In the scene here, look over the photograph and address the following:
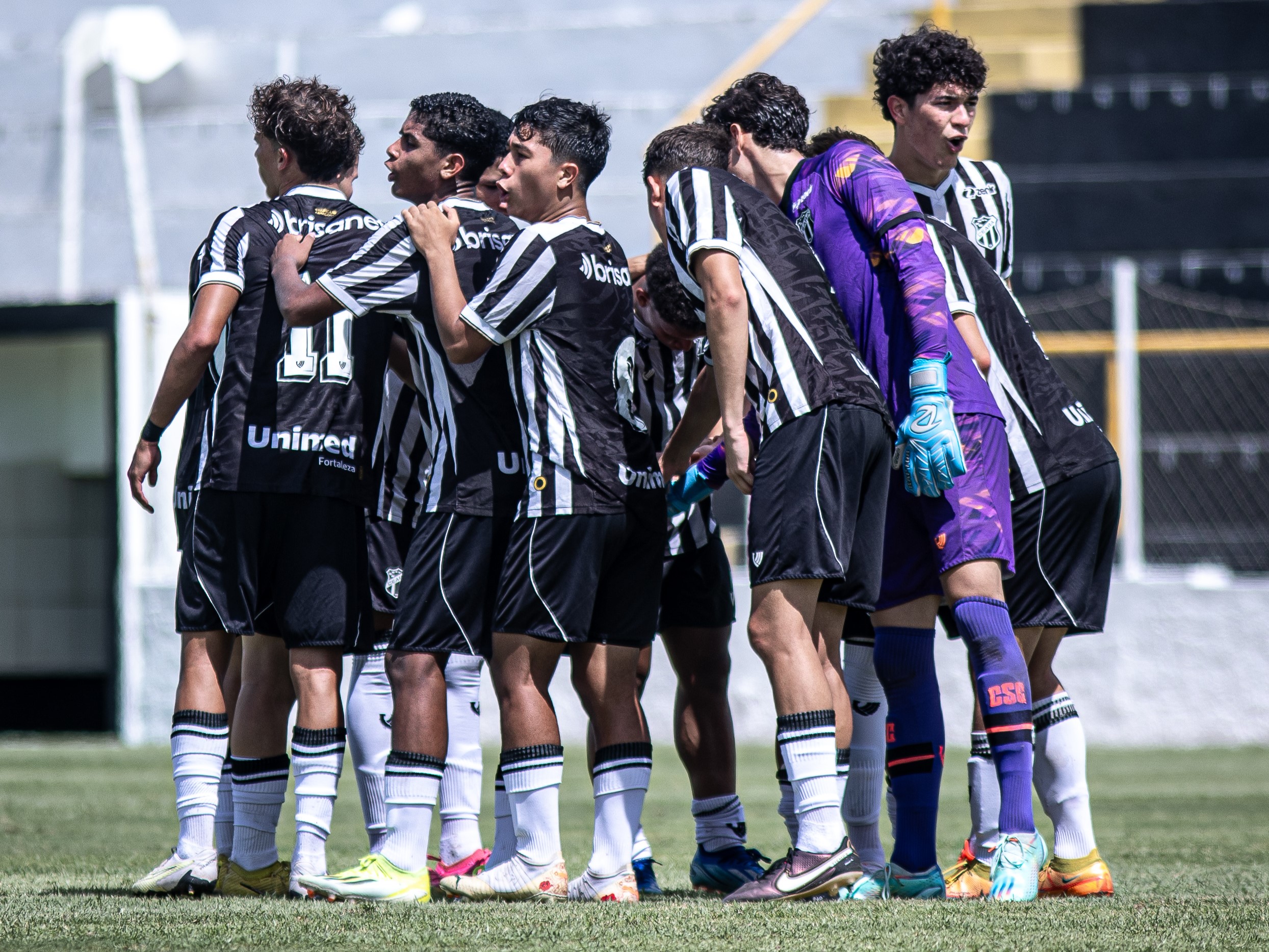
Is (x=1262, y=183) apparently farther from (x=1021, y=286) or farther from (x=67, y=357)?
(x=67, y=357)

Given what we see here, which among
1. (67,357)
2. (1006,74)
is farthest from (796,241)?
(1006,74)

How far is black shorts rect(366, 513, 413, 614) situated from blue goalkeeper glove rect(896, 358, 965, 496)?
164 centimetres

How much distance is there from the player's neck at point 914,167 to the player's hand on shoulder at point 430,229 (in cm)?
121

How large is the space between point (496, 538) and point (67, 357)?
10602 millimetres

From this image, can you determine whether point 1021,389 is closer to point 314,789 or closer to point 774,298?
point 774,298

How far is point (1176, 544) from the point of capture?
10234mm

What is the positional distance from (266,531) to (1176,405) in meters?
7.26

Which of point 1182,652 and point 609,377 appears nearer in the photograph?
point 609,377

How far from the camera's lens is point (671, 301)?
189 inches

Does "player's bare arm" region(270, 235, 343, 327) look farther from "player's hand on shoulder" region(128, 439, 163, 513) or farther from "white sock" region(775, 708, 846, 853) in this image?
"white sock" region(775, 708, 846, 853)

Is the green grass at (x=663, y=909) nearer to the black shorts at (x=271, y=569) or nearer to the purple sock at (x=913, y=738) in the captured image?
the purple sock at (x=913, y=738)

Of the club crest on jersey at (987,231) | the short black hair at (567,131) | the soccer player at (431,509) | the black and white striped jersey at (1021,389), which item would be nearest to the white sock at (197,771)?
the soccer player at (431,509)

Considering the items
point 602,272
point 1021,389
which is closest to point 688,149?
point 602,272

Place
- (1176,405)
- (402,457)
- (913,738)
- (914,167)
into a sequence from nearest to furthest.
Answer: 1. (913,738)
2. (914,167)
3. (402,457)
4. (1176,405)
